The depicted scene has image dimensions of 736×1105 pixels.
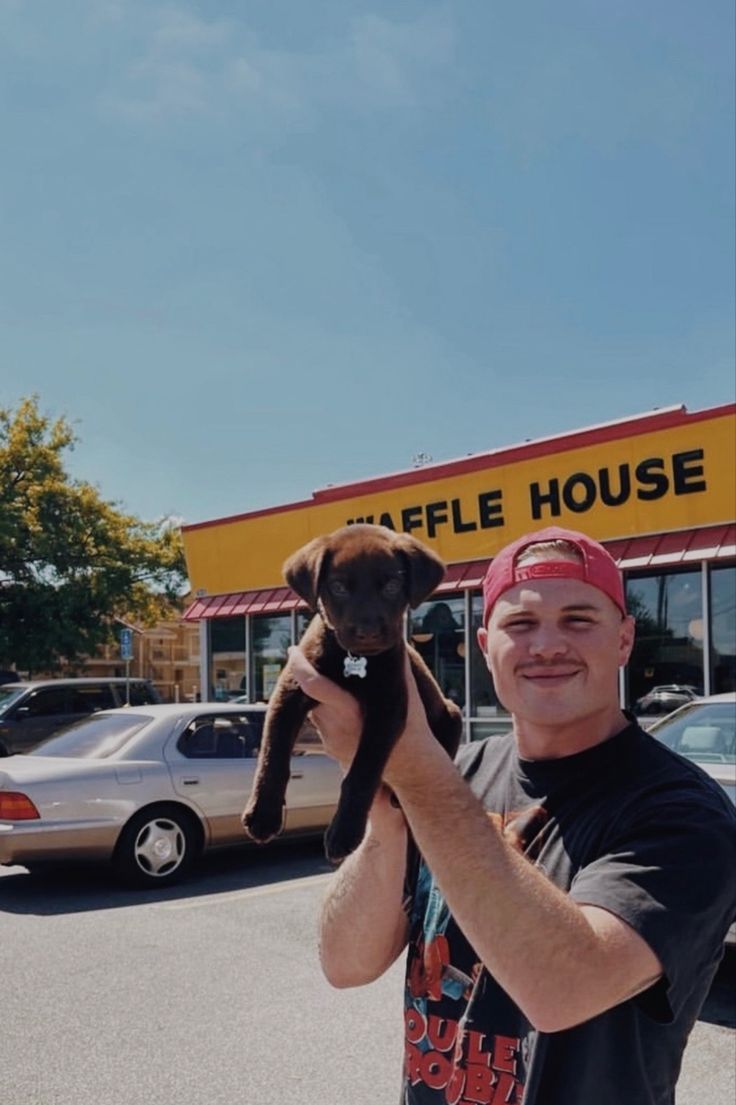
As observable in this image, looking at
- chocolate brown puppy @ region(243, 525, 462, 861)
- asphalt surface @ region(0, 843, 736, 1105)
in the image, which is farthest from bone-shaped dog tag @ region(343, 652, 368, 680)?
asphalt surface @ region(0, 843, 736, 1105)

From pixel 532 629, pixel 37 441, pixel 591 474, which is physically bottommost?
pixel 532 629

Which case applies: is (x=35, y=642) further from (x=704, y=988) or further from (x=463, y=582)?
(x=704, y=988)

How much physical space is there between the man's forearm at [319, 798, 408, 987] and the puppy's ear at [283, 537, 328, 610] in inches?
22.9

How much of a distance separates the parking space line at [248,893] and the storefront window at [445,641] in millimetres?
6507

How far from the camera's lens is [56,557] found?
26.7 metres

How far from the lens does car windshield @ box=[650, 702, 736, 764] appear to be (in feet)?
21.1

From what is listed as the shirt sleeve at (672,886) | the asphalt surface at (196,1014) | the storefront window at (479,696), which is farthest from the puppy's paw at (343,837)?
the storefront window at (479,696)

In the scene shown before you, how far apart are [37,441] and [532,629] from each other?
28.4 metres

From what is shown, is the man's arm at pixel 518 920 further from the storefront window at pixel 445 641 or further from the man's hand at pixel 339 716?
the storefront window at pixel 445 641

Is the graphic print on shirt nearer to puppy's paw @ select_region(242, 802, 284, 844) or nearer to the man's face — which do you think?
the man's face

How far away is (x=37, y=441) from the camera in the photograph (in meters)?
28.4

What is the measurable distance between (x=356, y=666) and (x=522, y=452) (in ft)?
40.4

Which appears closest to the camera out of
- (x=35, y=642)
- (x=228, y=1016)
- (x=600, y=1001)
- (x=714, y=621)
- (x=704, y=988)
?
(x=600, y=1001)

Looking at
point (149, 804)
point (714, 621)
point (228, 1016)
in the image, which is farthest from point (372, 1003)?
point (714, 621)
